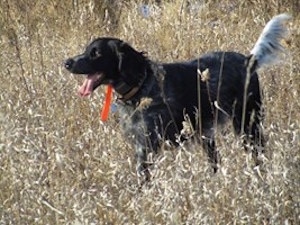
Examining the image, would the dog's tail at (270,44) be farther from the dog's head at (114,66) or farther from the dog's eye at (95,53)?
the dog's eye at (95,53)

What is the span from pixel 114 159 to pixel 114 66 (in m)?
0.83

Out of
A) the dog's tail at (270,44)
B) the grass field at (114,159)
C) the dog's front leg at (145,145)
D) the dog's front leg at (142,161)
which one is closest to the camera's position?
the grass field at (114,159)

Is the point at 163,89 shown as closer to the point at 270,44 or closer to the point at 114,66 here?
the point at 114,66

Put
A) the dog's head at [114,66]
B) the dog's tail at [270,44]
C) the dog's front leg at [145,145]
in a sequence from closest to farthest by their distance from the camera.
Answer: the dog's front leg at [145,145]
the dog's head at [114,66]
the dog's tail at [270,44]

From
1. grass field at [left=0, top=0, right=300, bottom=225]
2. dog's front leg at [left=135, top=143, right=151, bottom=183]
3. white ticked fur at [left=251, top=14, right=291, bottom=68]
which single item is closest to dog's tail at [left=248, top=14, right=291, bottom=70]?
white ticked fur at [left=251, top=14, right=291, bottom=68]

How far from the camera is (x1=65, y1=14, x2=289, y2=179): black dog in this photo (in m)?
4.40

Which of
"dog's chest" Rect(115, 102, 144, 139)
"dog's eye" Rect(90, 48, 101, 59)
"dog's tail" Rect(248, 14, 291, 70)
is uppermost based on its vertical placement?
"dog's eye" Rect(90, 48, 101, 59)

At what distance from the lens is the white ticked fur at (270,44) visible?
496cm

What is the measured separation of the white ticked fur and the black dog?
0.21 meters

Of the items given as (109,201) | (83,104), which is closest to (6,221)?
(109,201)

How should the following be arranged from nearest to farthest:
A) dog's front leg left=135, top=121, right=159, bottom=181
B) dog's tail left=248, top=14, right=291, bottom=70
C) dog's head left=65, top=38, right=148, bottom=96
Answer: dog's front leg left=135, top=121, right=159, bottom=181 → dog's head left=65, top=38, right=148, bottom=96 → dog's tail left=248, top=14, right=291, bottom=70

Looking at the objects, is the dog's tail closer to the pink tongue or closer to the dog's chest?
the dog's chest

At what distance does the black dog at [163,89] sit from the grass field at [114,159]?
125 mm

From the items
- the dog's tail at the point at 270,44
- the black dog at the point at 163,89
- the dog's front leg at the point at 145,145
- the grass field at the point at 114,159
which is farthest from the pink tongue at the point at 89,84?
the dog's tail at the point at 270,44
